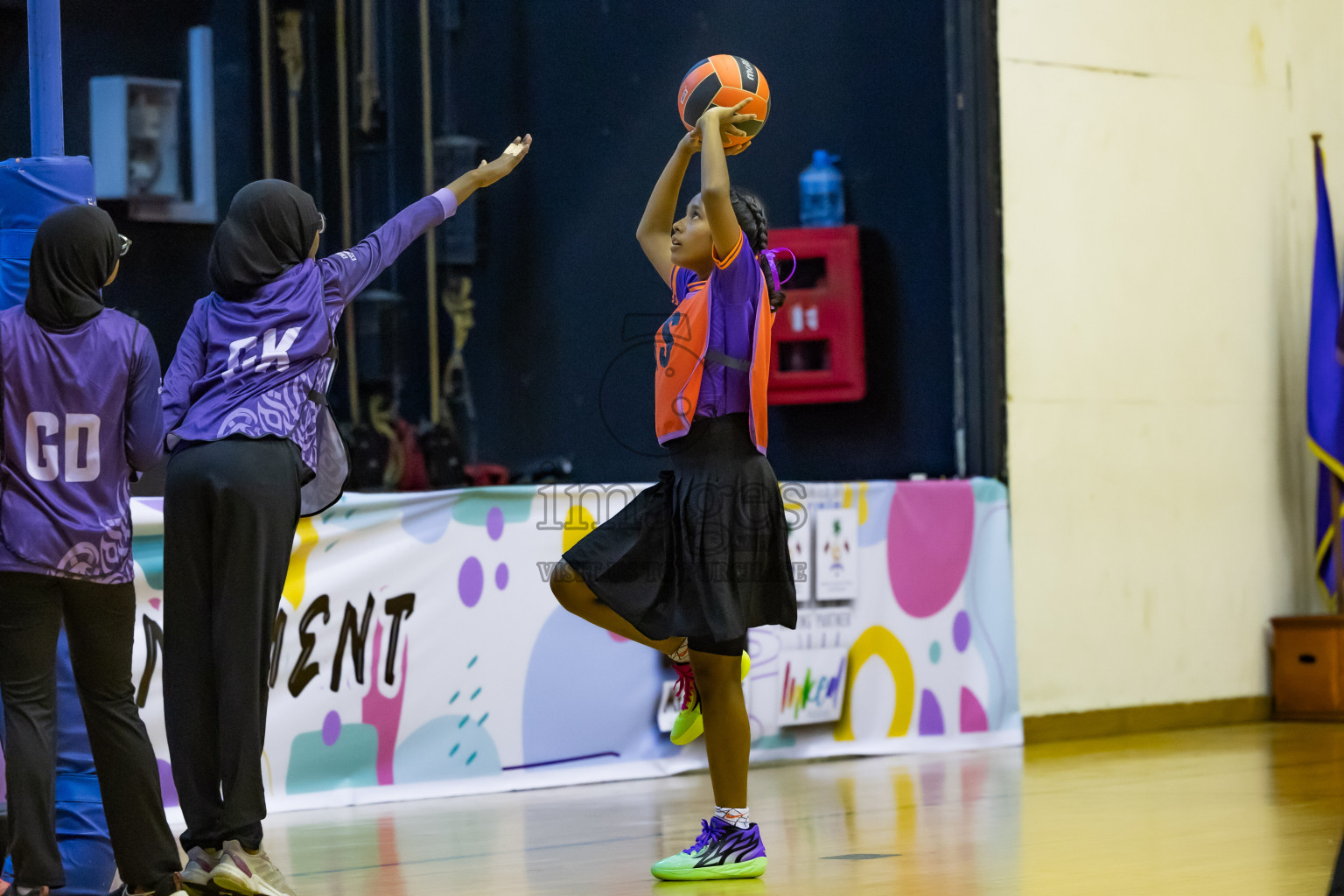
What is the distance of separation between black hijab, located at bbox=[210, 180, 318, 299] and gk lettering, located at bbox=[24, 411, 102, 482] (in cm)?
37

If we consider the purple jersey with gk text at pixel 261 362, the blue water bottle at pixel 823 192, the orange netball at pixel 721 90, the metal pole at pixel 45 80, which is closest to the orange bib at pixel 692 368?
the orange netball at pixel 721 90

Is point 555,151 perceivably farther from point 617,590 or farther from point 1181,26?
point 617,590

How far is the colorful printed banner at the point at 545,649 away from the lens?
450 cm

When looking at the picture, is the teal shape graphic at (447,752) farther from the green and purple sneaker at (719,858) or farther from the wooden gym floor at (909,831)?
the green and purple sneaker at (719,858)

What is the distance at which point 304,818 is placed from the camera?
4.29 metres

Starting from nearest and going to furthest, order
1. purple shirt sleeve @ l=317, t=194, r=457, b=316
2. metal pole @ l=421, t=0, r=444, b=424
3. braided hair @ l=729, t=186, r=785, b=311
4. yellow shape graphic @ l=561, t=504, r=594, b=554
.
Result: purple shirt sleeve @ l=317, t=194, r=457, b=316 → braided hair @ l=729, t=186, r=785, b=311 → yellow shape graphic @ l=561, t=504, r=594, b=554 → metal pole @ l=421, t=0, r=444, b=424

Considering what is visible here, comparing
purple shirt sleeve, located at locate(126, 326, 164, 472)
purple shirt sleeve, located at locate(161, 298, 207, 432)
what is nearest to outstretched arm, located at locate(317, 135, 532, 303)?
purple shirt sleeve, located at locate(161, 298, 207, 432)

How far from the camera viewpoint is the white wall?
605 cm

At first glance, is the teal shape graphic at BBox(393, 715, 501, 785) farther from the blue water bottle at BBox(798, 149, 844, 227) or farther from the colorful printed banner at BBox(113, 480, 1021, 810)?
the blue water bottle at BBox(798, 149, 844, 227)

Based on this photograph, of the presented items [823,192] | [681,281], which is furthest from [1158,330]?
[681,281]

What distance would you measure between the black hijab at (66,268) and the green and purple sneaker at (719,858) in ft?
5.27

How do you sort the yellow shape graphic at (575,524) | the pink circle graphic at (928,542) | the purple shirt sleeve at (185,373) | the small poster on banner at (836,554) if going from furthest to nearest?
the pink circle graphic at (928,542), the small poster on banner at (836,554), the yellow shape graphic at (575,524), the purple shirt sleeve at (185,373)

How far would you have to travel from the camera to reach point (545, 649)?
4.91 m

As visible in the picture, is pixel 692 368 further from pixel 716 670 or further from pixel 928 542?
pixel 928 542
